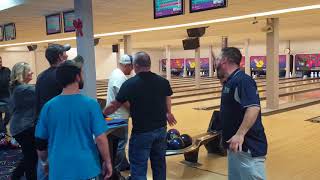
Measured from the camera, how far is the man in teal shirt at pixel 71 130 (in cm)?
235

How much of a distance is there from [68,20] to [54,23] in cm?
62

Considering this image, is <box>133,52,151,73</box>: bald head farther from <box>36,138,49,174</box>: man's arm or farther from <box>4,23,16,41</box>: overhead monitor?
<box>4,23,16,41</box>: overhead monitor

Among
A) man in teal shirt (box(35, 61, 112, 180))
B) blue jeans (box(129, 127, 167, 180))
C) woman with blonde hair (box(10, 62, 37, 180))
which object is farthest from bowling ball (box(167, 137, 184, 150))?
man in teal shirt (box(35, 61, 112, 180))

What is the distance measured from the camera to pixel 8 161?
5230 millimetres

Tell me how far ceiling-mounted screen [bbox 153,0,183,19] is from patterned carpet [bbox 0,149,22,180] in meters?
3.29

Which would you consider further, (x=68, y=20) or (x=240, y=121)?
(x=68, y=20)

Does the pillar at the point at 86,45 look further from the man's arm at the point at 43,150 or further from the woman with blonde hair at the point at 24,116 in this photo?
the man's arm at the point at 43,150

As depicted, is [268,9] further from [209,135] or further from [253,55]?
[253,55]

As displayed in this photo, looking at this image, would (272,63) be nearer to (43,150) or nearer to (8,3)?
(8,3)

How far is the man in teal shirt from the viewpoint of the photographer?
2.35 meters

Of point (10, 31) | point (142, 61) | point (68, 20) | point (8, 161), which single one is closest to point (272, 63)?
point (68, 20)

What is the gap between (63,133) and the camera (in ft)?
7.77

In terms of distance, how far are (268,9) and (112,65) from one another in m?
22.6

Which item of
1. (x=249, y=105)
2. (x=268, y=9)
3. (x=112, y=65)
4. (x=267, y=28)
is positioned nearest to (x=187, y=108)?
(x=267, y=28)
